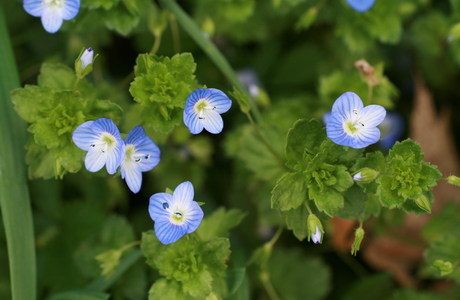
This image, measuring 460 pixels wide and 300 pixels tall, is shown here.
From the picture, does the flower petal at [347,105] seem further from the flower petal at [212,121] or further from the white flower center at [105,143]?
the white flower center at [105,143]

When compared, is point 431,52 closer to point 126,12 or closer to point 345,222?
point 345,222

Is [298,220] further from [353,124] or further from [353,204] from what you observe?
[353,124]

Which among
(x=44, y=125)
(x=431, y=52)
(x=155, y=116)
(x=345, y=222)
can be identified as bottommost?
(x=345, y=222)

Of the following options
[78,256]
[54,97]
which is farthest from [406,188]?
[78,256]

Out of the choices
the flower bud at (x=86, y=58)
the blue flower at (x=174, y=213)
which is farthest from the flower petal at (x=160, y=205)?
the flower bud at (x=86, y=58)

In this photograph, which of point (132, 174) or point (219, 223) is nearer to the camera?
point (132, 174)

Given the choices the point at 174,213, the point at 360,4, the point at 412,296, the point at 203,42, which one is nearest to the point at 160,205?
the point at 174,213
